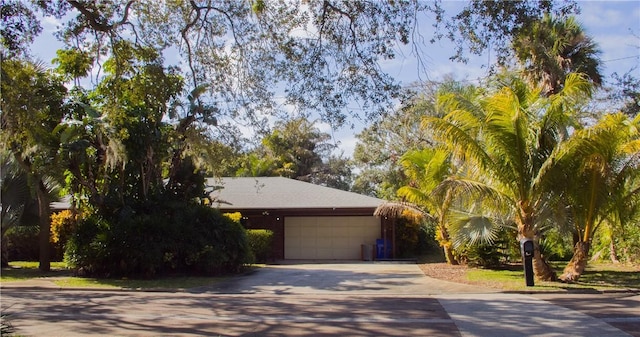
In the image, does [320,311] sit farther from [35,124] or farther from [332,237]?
[332,237]

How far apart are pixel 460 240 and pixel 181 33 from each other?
39.1ft

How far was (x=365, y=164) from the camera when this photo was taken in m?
37.2

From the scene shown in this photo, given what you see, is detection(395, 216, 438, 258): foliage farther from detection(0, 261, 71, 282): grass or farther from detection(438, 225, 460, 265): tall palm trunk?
detection(0, 261, 71, 282): grass

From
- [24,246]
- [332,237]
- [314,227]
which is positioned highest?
[314,227]

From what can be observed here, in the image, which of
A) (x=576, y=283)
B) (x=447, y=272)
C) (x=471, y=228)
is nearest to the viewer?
(x=576, y=283)

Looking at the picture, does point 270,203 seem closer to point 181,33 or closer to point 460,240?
point 460,240

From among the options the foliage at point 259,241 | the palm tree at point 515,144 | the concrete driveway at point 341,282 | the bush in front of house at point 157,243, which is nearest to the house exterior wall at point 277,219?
the foliage at point 259,241

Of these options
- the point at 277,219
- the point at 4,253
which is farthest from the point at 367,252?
the point at 4,253

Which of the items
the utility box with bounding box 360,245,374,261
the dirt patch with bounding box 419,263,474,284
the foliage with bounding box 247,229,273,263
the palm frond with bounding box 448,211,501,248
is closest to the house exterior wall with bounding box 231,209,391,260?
the utility box with bounding box 360,245,374,261

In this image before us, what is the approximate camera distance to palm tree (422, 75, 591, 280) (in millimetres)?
14469

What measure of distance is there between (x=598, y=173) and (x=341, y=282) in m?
7.74

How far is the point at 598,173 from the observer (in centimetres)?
1428

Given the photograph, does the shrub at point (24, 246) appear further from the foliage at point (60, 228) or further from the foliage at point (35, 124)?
the foliage at point (35, 124)

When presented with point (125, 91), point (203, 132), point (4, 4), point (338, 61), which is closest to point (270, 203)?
point (203, 132)
